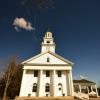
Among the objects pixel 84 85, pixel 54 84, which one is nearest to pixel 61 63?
pixel 54 84

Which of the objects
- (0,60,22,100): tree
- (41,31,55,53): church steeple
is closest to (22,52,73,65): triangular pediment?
(0,60,22,100): tree

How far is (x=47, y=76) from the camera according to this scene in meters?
31.8

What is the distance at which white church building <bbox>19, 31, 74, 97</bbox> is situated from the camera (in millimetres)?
29469

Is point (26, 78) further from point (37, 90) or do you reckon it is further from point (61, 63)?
point (61, 63)

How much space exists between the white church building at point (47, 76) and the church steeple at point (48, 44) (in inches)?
220

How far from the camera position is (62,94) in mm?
29625

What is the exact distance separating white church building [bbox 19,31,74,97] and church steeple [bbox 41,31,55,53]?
558 cm

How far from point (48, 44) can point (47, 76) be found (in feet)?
38.0

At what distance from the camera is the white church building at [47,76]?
29.5 m

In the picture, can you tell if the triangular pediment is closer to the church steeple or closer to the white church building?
the white church building

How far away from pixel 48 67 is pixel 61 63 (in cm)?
355

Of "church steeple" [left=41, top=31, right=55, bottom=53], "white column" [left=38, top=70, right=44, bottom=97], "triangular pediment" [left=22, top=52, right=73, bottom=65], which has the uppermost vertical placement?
"church steeple" [left=41, top=31, right=55, bottom=53]

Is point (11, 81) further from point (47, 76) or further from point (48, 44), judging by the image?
point (48, 44)

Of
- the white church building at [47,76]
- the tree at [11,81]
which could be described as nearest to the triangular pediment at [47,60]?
the white church building at [47,76]
